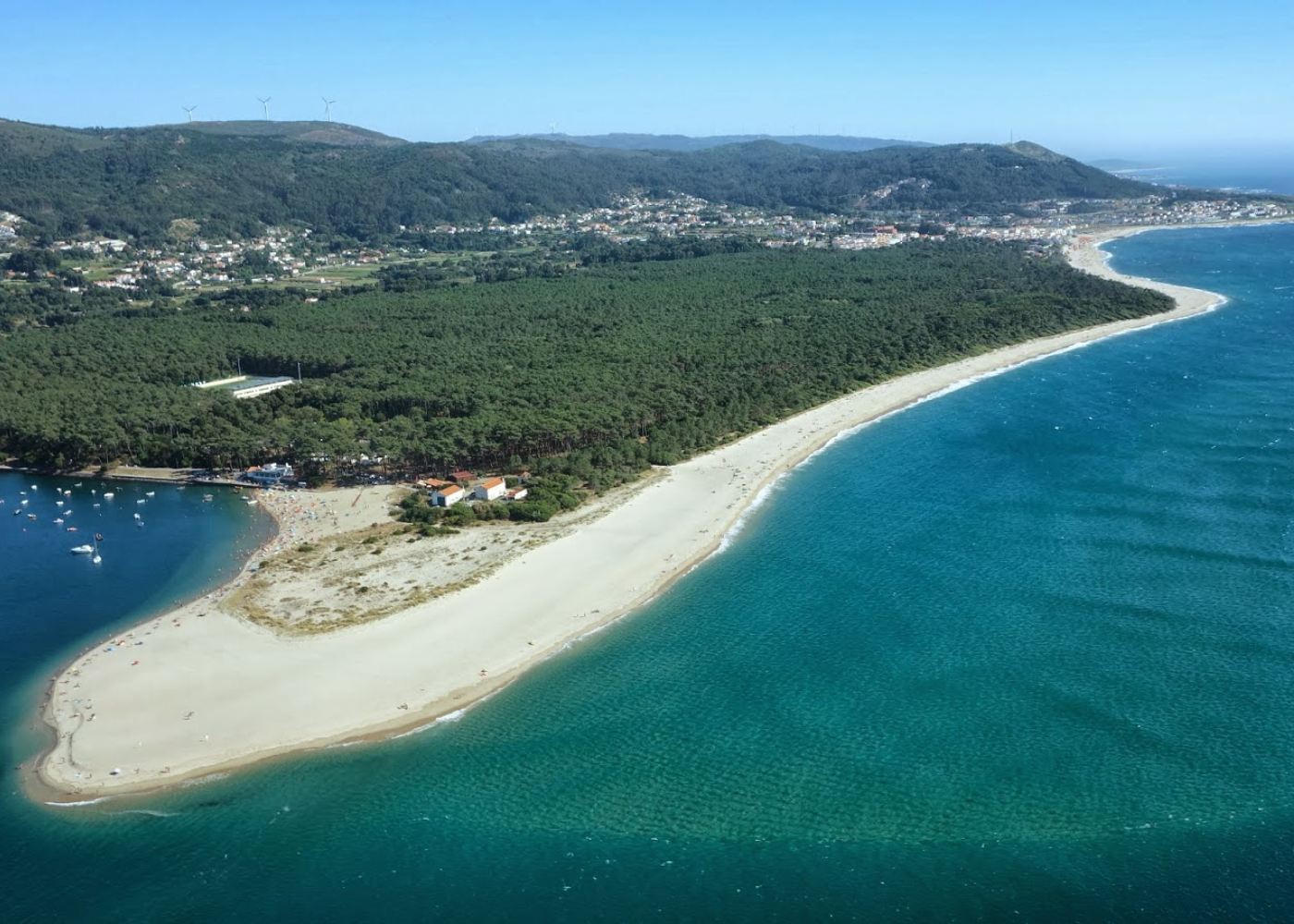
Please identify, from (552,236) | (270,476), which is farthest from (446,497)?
(552,236)

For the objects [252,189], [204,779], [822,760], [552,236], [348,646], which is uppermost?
[252,189]

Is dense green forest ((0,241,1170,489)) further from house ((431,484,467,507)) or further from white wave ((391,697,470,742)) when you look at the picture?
white wave ((391,697,470,742))

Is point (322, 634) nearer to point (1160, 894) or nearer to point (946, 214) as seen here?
point (1160, 894)

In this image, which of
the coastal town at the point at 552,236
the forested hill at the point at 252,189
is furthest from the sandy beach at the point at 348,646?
the forested hill at the point at 252,189

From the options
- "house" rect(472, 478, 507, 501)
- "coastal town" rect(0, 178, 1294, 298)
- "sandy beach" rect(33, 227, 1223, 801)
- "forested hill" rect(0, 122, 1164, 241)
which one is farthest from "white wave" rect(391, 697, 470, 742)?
"forested hill" rect(0, 122, 1164, 241)

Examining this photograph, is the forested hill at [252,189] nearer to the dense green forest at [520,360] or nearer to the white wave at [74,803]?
the dense green forest at [520,360]

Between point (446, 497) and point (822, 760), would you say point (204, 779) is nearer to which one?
point (822, 760)
